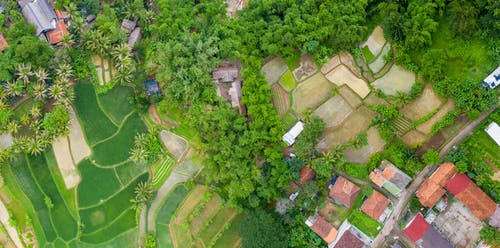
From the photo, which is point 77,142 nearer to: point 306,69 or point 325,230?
point 306,69

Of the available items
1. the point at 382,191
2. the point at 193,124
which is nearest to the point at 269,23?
the point at 193,124

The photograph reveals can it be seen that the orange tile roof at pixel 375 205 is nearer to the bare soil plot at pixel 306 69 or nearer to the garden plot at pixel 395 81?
the garden plot at pixel 395 81

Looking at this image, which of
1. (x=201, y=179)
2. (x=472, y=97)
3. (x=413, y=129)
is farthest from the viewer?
(x=201, y=179)

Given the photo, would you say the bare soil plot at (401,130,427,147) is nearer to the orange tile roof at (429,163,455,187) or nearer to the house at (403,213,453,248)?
the orange tile roof at (429,163,455,187)

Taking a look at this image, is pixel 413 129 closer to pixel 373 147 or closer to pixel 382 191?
pixel 373 147

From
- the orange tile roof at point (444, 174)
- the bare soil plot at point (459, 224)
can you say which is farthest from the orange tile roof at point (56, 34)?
the bare soil plot at point (459, 224)

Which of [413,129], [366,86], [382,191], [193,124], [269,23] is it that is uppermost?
[269,23]
